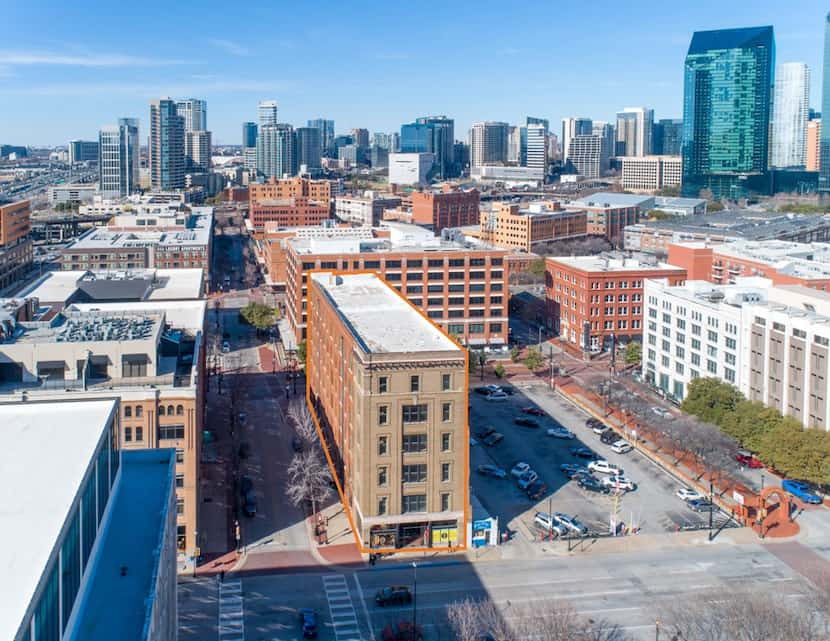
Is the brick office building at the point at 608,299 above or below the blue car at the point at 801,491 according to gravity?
above

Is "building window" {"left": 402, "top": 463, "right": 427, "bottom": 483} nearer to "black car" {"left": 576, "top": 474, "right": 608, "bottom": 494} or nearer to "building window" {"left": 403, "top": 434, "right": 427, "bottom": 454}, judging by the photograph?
"building window" {"left": 403, "top": 434, "right": 427, "bottom": 454}

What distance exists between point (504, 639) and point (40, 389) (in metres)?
16.9

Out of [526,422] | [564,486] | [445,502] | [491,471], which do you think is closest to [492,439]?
[526,422]

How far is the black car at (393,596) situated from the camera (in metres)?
29.4

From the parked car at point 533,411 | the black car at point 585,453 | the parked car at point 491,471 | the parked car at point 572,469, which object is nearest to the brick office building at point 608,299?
the parked car at point 533,411

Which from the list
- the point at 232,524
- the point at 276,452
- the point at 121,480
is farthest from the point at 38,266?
the point at 121,480

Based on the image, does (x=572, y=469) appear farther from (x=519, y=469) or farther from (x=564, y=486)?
(x=519, y=469)

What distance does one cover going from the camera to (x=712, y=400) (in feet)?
152

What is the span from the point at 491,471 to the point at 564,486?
3205 millimetres

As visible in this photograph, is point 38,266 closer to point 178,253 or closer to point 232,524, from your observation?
point 178,253

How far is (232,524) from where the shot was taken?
3553 cm

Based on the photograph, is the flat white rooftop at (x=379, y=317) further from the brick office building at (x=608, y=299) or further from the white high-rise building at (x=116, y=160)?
the white high-rise building at (x=116, y=160)

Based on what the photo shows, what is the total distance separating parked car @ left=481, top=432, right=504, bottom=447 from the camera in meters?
46.2

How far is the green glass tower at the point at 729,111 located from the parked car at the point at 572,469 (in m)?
147
